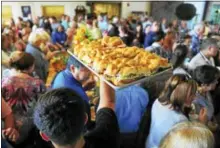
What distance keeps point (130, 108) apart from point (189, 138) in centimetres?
64

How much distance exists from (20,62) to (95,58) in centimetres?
80

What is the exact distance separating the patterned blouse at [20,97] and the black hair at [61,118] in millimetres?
834

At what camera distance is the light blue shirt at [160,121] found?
123 cm

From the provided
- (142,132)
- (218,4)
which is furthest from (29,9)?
(142,132)

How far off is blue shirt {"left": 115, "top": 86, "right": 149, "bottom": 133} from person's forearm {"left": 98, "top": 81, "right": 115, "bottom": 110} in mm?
499

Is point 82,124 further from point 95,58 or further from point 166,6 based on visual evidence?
point 166,6

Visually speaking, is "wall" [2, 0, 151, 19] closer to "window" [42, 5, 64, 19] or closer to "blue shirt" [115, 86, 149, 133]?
"window" [42, 5, 64, 19]

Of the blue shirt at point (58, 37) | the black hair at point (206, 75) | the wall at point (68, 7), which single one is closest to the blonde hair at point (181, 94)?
the black hair at point (206, 75)

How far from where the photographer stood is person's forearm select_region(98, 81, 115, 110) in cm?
97

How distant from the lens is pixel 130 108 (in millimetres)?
1523

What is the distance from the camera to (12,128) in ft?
4.66

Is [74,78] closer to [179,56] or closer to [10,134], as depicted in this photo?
[10,134]

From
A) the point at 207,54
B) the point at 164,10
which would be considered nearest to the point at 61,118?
the point at 207,54

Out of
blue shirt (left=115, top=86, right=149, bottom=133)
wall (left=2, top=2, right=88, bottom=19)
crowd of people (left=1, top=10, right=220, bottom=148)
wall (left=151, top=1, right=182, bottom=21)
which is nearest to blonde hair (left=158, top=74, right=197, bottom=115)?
crowd of people (left=1, top=10, right=220, bottom=148)
